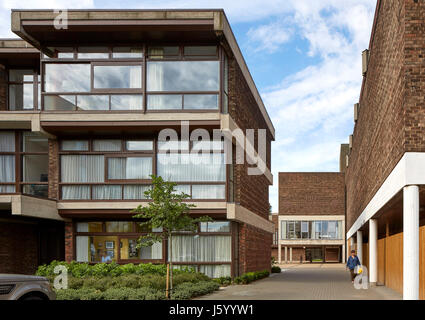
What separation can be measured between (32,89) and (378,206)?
16192 mm

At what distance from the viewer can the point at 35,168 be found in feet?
72.6

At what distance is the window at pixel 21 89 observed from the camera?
23422 mm

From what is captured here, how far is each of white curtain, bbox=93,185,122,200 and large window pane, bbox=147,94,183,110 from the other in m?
3.75

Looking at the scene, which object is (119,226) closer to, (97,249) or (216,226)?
(97,249)

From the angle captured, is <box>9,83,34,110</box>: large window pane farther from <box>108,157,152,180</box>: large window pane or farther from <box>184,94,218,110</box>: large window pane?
<box>184,94,218,110</box>: large window pane

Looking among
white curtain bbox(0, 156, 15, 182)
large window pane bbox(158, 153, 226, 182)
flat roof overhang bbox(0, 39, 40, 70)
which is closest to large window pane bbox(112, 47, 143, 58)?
flat roof overhang bbox(0, 39, 40, 70)

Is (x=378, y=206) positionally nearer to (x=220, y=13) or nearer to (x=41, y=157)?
(x=220, y=13)

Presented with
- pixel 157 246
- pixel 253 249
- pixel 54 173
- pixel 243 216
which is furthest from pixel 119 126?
pixel 253 249

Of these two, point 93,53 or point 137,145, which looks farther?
point 137,145

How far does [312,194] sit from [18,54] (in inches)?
1988

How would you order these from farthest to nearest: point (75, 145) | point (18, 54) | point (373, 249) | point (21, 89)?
point (21, 89) → point (373, 249) → point (18, 54) → point (75, 145)

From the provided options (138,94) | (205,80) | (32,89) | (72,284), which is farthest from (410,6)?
(32,89)

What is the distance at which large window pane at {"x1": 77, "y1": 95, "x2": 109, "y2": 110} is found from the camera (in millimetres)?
20797

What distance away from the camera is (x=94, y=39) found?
21.2 metres
